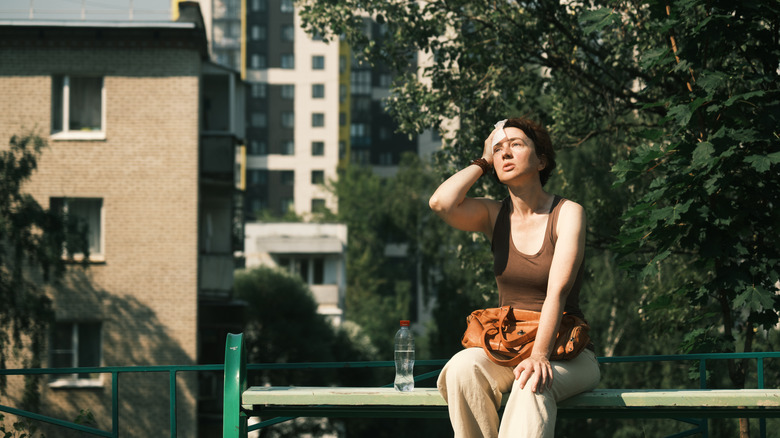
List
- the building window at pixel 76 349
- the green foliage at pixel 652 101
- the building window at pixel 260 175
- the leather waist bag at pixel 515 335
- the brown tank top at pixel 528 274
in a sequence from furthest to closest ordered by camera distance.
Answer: the building window at pixel 260 175 < the building window at pixel 76 349 < the green foliage at pixel 652 101 < the brown tank top at pixel 528 274 < the leather waist bag at pixel 515 335

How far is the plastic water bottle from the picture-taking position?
5117 millimetres

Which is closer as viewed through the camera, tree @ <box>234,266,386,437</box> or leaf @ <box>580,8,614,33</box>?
leaf @ <box>580,8,614,33</box>

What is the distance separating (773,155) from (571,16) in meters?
6.01

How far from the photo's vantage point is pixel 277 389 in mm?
5016

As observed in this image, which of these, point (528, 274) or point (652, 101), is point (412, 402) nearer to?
point (528, 274)

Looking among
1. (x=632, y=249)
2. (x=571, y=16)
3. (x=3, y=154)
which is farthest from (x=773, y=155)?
(x=3, y=154)

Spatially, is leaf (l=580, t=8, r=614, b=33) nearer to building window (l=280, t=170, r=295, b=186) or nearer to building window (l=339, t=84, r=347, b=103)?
building window (l=280, t=170, r=295, b=186)

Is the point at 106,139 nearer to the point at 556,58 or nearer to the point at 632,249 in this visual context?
the point at 556,58

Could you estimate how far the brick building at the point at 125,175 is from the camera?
27.6m

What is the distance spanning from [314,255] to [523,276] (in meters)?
63.1

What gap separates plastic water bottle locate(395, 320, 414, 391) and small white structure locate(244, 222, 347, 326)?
6014 centimetres

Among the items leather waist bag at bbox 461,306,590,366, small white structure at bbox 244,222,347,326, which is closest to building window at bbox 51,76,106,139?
leather waist bag at bbox 461,306,590,366

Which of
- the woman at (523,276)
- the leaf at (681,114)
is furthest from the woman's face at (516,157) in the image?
the leaf at (681,114)

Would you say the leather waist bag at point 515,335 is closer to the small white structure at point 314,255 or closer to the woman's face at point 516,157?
the woman's face at point 516,157
